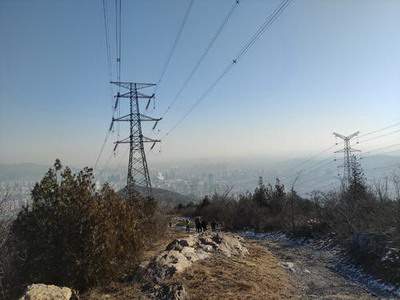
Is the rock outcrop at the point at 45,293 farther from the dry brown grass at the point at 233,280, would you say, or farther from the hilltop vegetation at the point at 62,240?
the dry brown grass at the point at 233,280

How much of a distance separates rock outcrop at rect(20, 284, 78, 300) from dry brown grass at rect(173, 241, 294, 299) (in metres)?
2.88

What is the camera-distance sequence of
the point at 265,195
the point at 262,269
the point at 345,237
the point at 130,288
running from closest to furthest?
the point at 130,288 < the point at 262,269 < the point at 345,237 < the point at 265,195

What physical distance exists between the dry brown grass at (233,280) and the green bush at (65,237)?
2079 millimetres

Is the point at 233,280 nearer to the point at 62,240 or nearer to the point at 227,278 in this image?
the point at 227,278

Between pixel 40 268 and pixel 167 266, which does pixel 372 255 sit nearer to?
pixel 167 266

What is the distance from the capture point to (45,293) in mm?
10133

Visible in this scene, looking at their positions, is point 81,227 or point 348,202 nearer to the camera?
point 81,227

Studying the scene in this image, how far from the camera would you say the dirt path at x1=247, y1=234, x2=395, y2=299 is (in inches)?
517

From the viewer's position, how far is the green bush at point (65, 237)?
1202 centimetres

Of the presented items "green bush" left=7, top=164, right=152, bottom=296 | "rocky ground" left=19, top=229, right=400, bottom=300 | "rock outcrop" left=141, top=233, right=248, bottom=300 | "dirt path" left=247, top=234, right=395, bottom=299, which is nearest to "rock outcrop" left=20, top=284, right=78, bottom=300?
"rocky ground" left=19, top=229, right=400, bottom=300

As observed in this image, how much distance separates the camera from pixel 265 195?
131 ft

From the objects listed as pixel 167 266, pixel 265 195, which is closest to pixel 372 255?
pixel 167 266

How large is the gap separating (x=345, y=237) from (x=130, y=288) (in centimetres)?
1268

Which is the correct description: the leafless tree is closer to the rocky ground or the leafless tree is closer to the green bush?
the green bush
